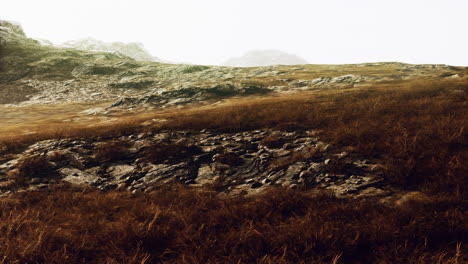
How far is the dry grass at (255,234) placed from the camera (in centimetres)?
313

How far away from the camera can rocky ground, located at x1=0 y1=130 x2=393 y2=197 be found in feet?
18.5

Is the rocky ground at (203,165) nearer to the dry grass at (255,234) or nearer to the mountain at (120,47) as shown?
the dry grass at (255,234)

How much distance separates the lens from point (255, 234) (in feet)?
11.4

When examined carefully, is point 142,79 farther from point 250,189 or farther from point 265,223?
point 265,223

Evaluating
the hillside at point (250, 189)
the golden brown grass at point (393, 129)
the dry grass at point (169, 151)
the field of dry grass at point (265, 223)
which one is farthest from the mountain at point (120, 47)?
the field of dry grass at point (265, 223)

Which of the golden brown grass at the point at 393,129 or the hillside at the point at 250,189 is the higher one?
the golden brown grass at the point at 393,129

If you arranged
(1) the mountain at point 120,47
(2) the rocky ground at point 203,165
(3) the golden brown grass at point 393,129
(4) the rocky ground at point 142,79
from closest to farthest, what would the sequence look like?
(3) the golden brown grass at point 393,129 → (2) the rocky ground at point 203,165 → (4) the rocky ground at point 142,79 → (1) the mountain at point 120,47

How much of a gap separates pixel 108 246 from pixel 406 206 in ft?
15.7

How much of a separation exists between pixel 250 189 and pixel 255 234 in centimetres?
218

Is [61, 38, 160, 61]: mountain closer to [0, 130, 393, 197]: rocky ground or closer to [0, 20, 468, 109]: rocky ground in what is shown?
[0, 20, 468, 109]: rocky ground

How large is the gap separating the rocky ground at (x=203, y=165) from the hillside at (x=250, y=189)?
0.14ft

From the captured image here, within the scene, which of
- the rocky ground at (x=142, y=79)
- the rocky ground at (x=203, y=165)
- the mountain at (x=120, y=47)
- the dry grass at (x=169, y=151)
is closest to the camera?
the rocky ground at (x=203, y=165)

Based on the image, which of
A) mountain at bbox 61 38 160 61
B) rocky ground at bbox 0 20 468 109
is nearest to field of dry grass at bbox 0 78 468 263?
rocky ground at bbox 0 20 468 109

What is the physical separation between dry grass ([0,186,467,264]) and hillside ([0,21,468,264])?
0.8 inches
